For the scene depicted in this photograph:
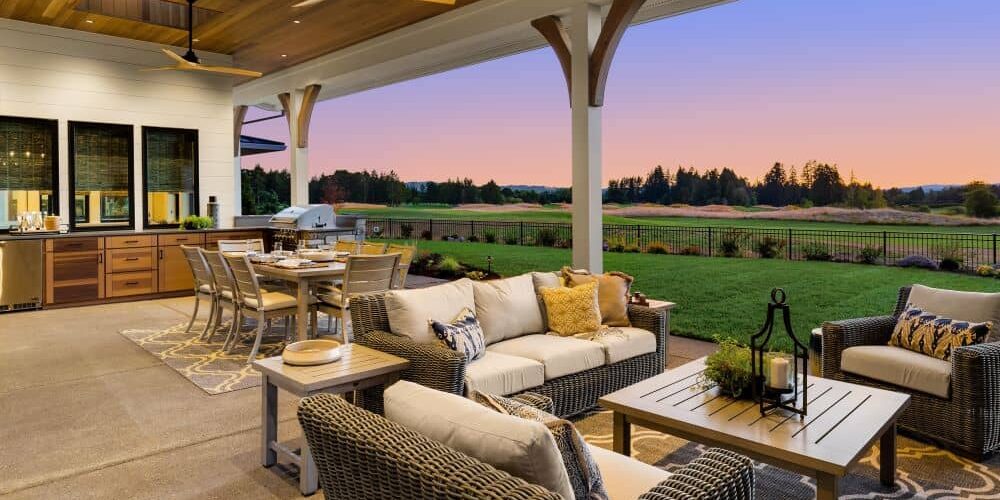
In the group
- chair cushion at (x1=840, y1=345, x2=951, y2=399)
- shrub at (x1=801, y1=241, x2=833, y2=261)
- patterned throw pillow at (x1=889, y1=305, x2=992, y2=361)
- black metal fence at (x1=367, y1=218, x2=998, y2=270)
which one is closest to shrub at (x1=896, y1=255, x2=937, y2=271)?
black metal fence at (x1=367, y1=218, x2=998, y2=270)

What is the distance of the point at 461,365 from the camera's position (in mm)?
2912

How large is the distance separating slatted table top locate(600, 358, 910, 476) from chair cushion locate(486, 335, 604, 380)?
60cm

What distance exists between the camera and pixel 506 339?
3949mm

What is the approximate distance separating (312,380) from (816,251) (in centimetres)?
540

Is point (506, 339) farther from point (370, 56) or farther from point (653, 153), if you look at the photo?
point (370, 56)

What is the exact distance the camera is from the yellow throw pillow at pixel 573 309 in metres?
4.05

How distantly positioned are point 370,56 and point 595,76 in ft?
13.3

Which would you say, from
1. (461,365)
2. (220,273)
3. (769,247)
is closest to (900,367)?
(461,365)

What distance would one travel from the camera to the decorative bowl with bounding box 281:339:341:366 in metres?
2.90

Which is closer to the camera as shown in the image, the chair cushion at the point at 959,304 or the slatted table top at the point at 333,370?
the slatted table top at the point at 333,370

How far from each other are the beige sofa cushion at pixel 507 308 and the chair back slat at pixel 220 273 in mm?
2641

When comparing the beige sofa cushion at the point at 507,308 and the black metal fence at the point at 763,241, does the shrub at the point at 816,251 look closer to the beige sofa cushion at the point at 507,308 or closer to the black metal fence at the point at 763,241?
the black metal fence at the point at 763,241

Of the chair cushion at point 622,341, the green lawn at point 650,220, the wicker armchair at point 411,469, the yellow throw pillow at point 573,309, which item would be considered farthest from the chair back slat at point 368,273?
the wicker armchair at point 411,469

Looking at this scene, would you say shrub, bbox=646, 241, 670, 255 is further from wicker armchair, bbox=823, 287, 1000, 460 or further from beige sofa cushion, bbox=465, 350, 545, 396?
beige sofa cushion, bbox=465, 350, 545, 396
